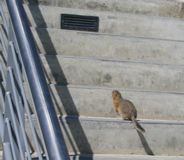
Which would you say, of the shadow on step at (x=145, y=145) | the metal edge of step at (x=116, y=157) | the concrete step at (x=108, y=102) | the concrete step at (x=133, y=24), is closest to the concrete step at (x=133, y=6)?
the concrete step at (x=133, y=24)

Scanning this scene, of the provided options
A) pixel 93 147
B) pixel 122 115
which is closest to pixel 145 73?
pixel 122 115

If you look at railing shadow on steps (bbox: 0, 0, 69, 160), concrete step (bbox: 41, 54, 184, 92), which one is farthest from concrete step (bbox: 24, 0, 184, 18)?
railing shadow on steps (bbox: 0, 0, 69, 160)

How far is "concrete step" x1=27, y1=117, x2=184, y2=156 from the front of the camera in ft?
7.67

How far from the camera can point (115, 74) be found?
2.87 metres

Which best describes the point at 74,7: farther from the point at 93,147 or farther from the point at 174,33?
the point at 93,147

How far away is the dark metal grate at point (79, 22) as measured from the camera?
3.37 meters

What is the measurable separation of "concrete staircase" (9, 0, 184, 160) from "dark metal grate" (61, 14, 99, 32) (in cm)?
6

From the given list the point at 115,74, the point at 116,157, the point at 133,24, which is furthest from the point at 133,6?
the point at 116,157

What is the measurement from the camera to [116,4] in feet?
12.3

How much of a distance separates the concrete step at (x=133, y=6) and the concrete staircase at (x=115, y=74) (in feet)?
0.04

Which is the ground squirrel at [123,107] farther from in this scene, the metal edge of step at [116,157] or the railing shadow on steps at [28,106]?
the railing shadow on steps at [28,106]

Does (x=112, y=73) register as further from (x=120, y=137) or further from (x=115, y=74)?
(x=120, y=137)

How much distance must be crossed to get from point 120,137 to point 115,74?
2.28 feet

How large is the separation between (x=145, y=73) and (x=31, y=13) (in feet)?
4.65
